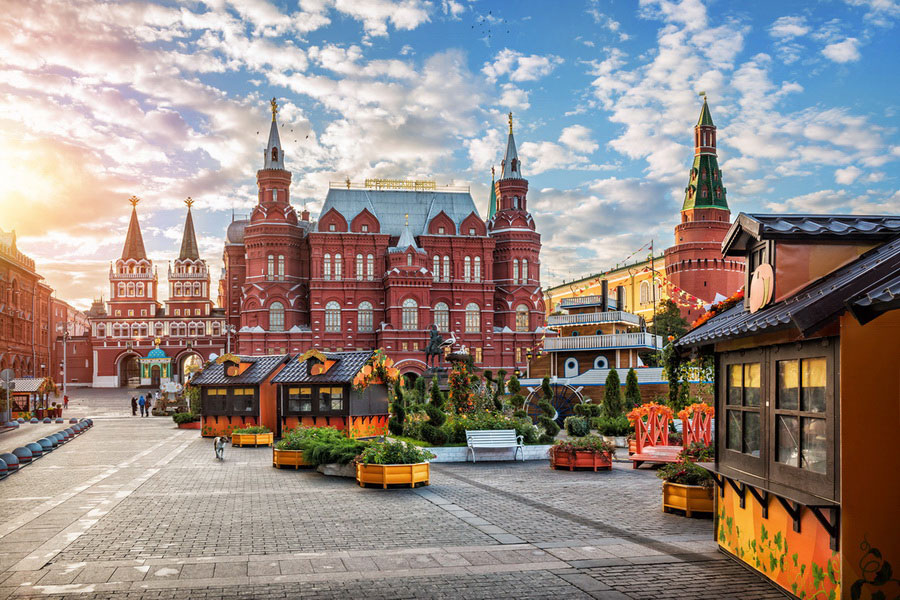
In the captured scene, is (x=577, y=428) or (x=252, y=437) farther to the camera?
(x=577, y=428)

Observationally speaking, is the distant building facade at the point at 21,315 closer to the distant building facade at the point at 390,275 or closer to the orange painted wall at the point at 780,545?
the distant building facade at the point at 390,275

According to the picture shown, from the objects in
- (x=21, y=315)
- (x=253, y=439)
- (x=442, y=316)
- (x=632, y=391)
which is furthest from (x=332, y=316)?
(x=253, y=439)

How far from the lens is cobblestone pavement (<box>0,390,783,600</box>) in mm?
8141

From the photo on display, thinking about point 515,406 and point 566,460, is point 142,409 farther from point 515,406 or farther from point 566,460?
point 566,460

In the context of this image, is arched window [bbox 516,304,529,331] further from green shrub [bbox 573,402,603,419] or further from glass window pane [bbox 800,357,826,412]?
glass window pane [bbox 800,357,826,412]

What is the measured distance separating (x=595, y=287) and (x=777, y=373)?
3630 inches

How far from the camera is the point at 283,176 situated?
232 feet

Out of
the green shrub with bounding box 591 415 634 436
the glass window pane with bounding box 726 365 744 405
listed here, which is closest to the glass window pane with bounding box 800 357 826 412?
the glass window pane with bounding box 726 365 744 405

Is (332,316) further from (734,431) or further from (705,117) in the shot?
(734,431)

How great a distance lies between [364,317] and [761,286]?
62758mm

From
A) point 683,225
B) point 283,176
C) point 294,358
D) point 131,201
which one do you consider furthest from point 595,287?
point 294,358

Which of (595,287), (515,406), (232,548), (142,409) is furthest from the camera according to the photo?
(595,287)

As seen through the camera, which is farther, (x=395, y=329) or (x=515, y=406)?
(x=395, y=329)

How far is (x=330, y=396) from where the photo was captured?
89.1 feet
